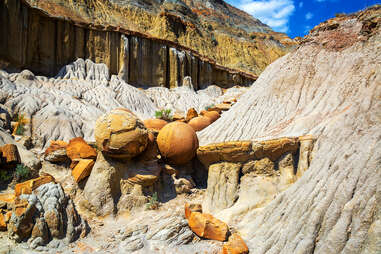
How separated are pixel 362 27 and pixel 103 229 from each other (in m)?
7.92

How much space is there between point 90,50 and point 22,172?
14855mm

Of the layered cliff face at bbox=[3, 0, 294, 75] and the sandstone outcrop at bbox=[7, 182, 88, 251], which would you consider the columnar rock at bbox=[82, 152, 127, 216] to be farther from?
the layered cliff face at bbox=[3, 0, 294, 75]

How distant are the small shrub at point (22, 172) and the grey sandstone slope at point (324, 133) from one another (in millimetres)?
4889

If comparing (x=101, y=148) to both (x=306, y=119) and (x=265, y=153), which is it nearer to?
(x=265, y=153)

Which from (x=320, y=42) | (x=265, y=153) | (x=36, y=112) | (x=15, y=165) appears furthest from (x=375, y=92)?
(x=36, y=112)

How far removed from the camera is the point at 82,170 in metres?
Result: 6.35

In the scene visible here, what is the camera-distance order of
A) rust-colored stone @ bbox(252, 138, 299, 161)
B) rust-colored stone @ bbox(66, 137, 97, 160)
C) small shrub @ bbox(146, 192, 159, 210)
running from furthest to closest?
rust-colored stone @ bbox(66, 137, 97, 160) → small shrub @ bbox(146, 192, 159, 210) → rust-colored stone @ bbox(252, 138, 299, 161)

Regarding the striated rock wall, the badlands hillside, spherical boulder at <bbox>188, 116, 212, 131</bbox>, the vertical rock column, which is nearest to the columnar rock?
the badlands hillside

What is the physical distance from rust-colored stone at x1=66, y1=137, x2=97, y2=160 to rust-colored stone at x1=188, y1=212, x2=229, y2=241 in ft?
11.7

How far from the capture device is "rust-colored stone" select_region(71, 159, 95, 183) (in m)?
6.33

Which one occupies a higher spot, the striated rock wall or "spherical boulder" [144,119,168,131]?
the striated rock wall

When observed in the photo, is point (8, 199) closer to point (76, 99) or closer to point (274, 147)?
point (274, 147)

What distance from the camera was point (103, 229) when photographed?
5.49m

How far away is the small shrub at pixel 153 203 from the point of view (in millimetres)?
6211
